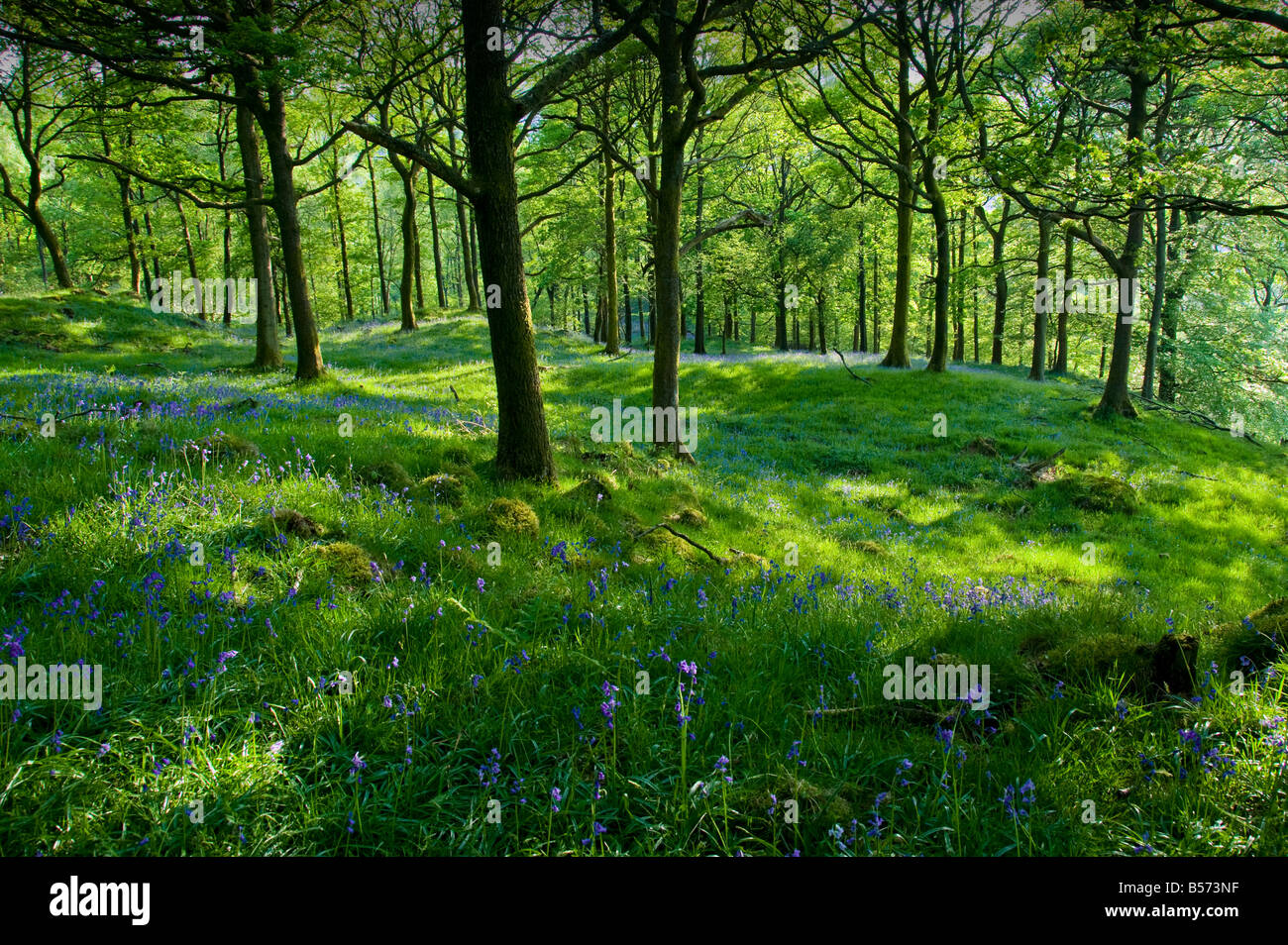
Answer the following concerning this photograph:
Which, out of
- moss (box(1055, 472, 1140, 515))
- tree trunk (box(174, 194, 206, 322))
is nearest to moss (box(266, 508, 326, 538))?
moss (box(1055, 472, 1140, 515))

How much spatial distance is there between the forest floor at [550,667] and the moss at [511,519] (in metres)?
0.03

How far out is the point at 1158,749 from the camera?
303 centimetres

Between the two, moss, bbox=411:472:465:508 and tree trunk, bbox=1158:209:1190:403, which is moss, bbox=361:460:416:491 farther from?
tree trunk, bbox=1158:209:1190:403

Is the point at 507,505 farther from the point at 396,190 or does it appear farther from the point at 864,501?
the point at 396,190

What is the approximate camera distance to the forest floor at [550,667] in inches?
101

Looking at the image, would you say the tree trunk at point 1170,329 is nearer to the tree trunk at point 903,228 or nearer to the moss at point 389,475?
the tree trunk at point 903,228

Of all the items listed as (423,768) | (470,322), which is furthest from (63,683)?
(470,322)

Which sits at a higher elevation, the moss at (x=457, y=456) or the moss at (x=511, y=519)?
the moss at (x=457, y=456)

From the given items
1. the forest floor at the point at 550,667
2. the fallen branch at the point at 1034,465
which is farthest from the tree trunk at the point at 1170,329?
the forest floor at the point at 550,667

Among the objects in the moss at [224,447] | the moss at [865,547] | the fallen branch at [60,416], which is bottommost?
the moss at [865,547]

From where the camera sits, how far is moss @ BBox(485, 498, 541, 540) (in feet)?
19.6

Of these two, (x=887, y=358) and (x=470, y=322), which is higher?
(x=470, y=322)

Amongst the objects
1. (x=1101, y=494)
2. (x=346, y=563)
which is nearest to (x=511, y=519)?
(x=346, y=563)
